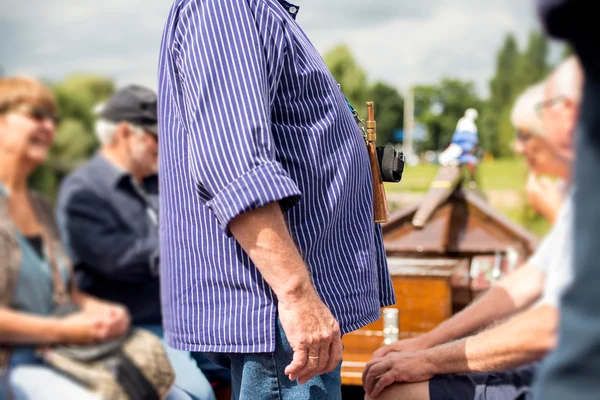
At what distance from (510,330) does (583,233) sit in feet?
1.90

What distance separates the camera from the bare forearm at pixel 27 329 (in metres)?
0.95

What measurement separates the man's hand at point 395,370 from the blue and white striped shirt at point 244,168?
0.23 m

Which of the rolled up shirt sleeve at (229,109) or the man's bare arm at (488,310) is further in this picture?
the man's bare arm at (488,310)

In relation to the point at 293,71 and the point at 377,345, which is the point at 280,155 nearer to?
the point at 293,71

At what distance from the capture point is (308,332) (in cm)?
134

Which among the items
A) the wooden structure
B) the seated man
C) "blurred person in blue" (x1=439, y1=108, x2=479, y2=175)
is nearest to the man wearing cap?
the seated man

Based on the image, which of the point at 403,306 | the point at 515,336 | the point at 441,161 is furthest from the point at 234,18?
the point at 441,161

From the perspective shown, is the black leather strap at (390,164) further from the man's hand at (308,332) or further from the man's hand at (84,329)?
the man's hand at (84,329)

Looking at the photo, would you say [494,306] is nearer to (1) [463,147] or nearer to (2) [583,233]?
(2) [583,233]

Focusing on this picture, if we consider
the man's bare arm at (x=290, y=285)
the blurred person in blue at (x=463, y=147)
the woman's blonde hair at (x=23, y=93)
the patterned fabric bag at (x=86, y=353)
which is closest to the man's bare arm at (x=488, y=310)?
the man's bare arm at (x=290, y=285)

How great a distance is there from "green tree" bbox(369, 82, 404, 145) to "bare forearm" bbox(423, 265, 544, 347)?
11.2 meters

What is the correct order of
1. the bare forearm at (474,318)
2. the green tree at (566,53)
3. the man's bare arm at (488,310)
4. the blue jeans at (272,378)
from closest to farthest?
1. the green tree at (566,53)
2. the blue jeans at (272,378)
3. the man's bare arm at (488,310)
4. the bare forearm at (474,318)

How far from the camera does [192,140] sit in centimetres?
135

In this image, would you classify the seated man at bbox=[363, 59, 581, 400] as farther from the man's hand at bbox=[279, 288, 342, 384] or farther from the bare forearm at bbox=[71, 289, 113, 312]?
the bare forearm at bbox=[71, 289, 113, 312]
